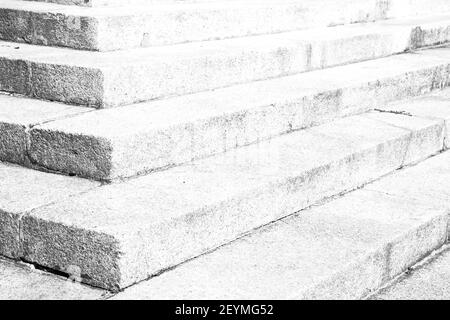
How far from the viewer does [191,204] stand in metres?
3.26

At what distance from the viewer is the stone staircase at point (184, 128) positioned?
3.13 m

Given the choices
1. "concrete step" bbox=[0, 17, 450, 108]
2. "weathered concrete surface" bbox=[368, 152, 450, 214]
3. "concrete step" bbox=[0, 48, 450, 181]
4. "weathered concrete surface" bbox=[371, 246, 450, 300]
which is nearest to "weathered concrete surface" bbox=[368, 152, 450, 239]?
"weathered concrete surface" bbox=[368, 152, 450, 214]

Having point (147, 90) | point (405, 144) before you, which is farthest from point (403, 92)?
point (147, 90)

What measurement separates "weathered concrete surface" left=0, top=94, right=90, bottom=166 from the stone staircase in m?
0.01

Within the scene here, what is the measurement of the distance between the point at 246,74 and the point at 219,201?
77.2 inches

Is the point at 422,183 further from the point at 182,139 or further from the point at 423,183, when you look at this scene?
the point at 182,139

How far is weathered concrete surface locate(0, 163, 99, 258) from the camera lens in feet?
10.4

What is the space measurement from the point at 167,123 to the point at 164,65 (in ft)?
2.41

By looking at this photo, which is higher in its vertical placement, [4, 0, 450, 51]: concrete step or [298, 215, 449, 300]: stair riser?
[4, 0, 450, 51]: concrete step

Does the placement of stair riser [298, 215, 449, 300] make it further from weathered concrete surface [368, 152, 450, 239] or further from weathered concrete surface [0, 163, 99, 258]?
weathered concrete surface [0, 163, 99, 258]

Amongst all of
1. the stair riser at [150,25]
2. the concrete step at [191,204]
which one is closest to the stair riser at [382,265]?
the concrete step at [191,204]

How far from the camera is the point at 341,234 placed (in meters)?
3.51

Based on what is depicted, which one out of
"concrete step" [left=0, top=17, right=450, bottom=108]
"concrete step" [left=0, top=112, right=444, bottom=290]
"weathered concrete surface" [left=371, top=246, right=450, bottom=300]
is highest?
"concrete step" [left=0, top=17, right=450, bottom=108]
